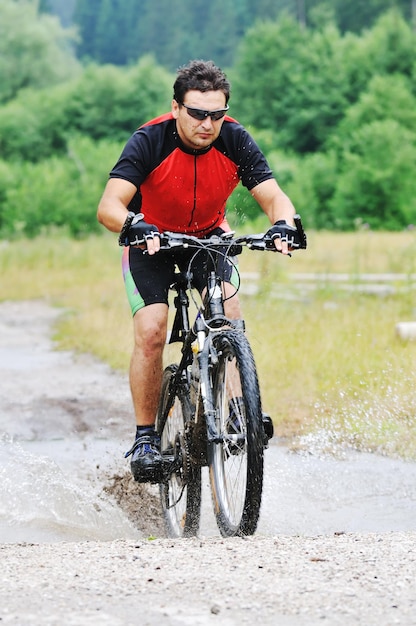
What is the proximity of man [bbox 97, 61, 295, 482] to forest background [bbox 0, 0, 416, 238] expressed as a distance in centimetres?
2580

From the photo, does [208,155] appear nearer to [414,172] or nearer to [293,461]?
[293,461]

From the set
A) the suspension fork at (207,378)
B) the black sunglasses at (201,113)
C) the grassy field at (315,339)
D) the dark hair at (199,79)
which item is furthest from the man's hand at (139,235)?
the grassy field at (315,339)

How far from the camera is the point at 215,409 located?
4.79 metres

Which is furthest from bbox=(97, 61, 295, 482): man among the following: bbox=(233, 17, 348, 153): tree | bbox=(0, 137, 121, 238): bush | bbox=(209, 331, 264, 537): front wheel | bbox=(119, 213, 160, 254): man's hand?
bbox=(233, 17, 348, 153): tree

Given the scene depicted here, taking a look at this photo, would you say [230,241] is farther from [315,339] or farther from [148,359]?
[315,339]

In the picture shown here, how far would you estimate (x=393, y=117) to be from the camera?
51156 millimetres

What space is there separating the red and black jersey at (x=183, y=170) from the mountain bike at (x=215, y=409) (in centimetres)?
22

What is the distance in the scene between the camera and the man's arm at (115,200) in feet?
16.4

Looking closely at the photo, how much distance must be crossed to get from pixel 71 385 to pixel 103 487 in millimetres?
3604

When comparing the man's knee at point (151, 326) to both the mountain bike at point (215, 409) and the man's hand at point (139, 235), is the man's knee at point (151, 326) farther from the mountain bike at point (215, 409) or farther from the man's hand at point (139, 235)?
the man's hand at point (139, 235)

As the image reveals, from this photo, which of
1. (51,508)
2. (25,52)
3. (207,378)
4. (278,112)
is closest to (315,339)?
(51,508)

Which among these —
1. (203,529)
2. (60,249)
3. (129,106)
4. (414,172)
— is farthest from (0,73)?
(203,529)

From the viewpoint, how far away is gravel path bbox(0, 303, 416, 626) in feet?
11.0

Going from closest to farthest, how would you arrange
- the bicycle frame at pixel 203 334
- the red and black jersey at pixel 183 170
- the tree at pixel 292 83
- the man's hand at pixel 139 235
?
the man's hand at pixel 139 235 < the bicycle frame at pixel 203 334 < the red and black jersey at pixel 183 170 < the tree at pixel 292 83
